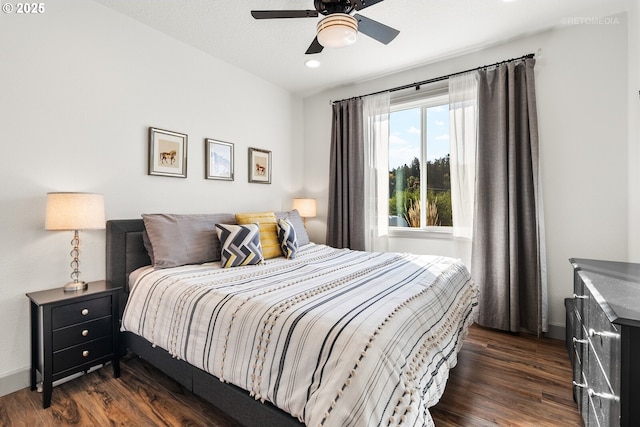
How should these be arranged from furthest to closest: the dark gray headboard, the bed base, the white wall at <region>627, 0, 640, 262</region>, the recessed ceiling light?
the recessed ceiling light → the dark gray headboard → the white wall at <region>627, 0, 640, 262</region> → the bed base

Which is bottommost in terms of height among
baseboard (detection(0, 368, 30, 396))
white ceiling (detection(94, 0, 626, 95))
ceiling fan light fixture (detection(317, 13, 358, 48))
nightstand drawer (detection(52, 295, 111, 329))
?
baseboard (detection(0, 368, 30, 396))

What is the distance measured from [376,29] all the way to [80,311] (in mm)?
2692

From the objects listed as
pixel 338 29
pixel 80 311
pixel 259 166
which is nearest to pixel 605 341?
pixel 338 29

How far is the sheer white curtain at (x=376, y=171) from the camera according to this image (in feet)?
11.9

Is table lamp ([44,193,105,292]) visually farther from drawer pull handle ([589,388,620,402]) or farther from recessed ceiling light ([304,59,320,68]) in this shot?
drawer pull handle ([589,388,620,402])

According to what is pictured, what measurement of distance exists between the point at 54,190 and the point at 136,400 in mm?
1528

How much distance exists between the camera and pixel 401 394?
1099 millimetres

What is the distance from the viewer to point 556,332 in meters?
2.69

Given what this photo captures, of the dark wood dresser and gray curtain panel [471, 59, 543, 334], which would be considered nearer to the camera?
the dark wood dresser

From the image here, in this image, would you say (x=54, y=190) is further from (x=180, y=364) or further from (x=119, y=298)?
(x=180, y=364)

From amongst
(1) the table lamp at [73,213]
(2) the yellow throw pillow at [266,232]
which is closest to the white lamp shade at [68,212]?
(1) the table lamp at [73,213]

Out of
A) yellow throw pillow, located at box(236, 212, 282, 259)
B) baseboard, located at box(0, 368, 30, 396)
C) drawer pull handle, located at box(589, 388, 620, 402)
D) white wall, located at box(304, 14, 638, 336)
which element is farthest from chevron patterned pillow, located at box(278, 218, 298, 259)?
white wall, located at box(304, 14, 638, 336)

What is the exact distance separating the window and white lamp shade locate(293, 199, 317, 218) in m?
1.02

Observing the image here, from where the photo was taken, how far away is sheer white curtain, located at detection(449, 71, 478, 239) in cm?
301
